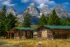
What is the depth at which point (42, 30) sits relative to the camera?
72.6m

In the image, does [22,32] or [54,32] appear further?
[22,32]

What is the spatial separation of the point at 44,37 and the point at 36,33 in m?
5.18

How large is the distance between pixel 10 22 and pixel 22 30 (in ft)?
63.8

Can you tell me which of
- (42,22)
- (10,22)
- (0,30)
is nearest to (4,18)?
(10,22)

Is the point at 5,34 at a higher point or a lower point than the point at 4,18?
lower

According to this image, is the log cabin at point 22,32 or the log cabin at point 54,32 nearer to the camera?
the log cabin at point 54,32

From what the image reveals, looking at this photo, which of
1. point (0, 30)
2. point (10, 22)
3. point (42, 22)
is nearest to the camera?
point (0, 30)

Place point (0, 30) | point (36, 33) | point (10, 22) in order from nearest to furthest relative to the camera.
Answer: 1. point (36, 33)
2. point (0, 30)
3. point (10, 22)

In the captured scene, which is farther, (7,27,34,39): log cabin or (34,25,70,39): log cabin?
(7,27,34,39): log cabin

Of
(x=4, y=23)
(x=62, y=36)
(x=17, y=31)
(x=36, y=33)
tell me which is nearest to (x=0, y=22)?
(x=4, y=23)

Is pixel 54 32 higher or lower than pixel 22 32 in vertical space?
higher

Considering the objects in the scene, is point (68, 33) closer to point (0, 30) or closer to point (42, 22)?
point (0, 30)

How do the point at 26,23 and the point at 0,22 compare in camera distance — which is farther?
the point at 26,23

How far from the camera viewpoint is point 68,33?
71625mm
